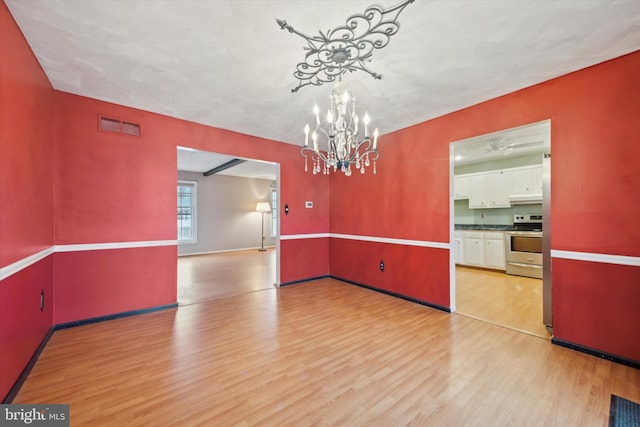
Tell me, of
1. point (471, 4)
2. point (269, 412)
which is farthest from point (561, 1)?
point (269, 412)

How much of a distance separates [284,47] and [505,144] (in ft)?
14.5

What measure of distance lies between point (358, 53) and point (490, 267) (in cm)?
543

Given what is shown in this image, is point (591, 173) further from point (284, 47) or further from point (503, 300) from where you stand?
point (284, 47)

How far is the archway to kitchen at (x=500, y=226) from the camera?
12.0 ft

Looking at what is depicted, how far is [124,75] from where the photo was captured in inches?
97.9

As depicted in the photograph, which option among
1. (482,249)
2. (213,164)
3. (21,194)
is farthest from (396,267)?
(213,164)

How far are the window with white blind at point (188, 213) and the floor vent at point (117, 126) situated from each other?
5.06 metres

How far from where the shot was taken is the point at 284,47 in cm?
205

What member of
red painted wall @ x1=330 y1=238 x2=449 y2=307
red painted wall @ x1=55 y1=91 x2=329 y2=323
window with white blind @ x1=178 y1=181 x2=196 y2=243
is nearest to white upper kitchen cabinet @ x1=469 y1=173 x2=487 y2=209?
red painted wall @ x1=330 y1=238 x2=449 y2=307

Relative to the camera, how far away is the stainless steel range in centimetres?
489

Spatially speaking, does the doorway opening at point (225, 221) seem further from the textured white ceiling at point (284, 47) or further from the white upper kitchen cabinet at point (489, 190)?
the white upper kitchen cabinet at point (489, 190)

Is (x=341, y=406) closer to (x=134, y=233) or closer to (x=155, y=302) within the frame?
(x=155, y=302)

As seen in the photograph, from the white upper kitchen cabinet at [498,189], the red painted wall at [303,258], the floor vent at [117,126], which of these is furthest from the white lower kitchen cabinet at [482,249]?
the floor vent at [117,126]

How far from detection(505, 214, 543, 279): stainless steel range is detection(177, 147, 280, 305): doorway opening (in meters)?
4.83
